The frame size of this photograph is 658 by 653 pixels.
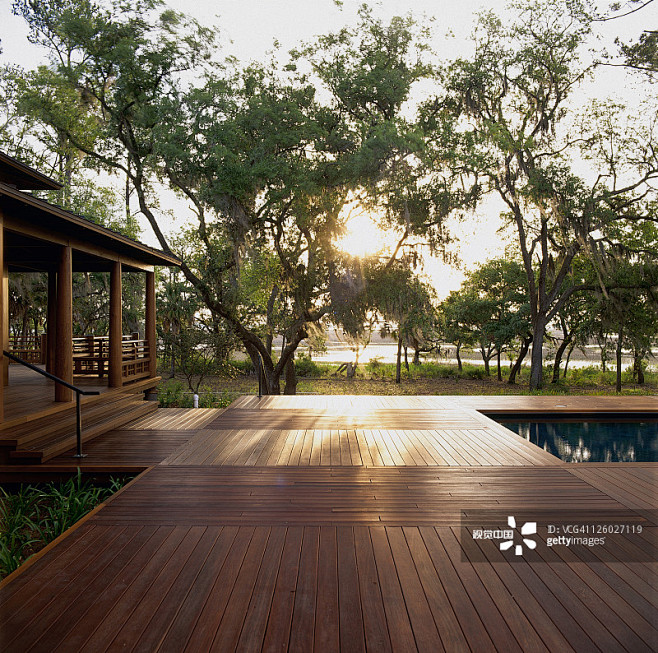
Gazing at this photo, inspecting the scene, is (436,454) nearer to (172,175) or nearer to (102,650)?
(102,650)

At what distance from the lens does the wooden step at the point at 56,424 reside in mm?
4760

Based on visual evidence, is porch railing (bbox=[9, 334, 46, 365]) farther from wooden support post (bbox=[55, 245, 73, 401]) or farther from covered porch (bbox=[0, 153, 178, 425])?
wooden support post (bbox=[55, 245, 73, 401])

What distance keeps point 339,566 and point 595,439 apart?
20.0 feet

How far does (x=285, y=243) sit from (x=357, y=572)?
10298 millimetres

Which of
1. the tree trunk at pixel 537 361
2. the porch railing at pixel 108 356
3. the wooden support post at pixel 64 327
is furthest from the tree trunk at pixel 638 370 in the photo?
the wooden support post at pixel 64 327

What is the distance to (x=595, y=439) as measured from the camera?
7375 millimetres

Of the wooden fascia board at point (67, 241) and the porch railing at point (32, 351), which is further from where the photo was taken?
the porch railing at point (32, 351)

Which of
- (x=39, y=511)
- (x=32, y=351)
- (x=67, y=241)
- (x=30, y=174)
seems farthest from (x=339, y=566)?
(x=32, y=351)

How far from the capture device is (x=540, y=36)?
12680mm

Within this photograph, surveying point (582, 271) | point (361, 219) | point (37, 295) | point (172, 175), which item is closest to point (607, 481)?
point (361, 219)

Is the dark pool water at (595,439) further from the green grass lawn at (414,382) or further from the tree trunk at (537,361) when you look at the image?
the tree trunk at (537,361)

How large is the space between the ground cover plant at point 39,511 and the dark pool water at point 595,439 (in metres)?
5.84

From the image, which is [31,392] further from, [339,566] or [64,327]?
[339,566]

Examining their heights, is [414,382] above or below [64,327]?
below
